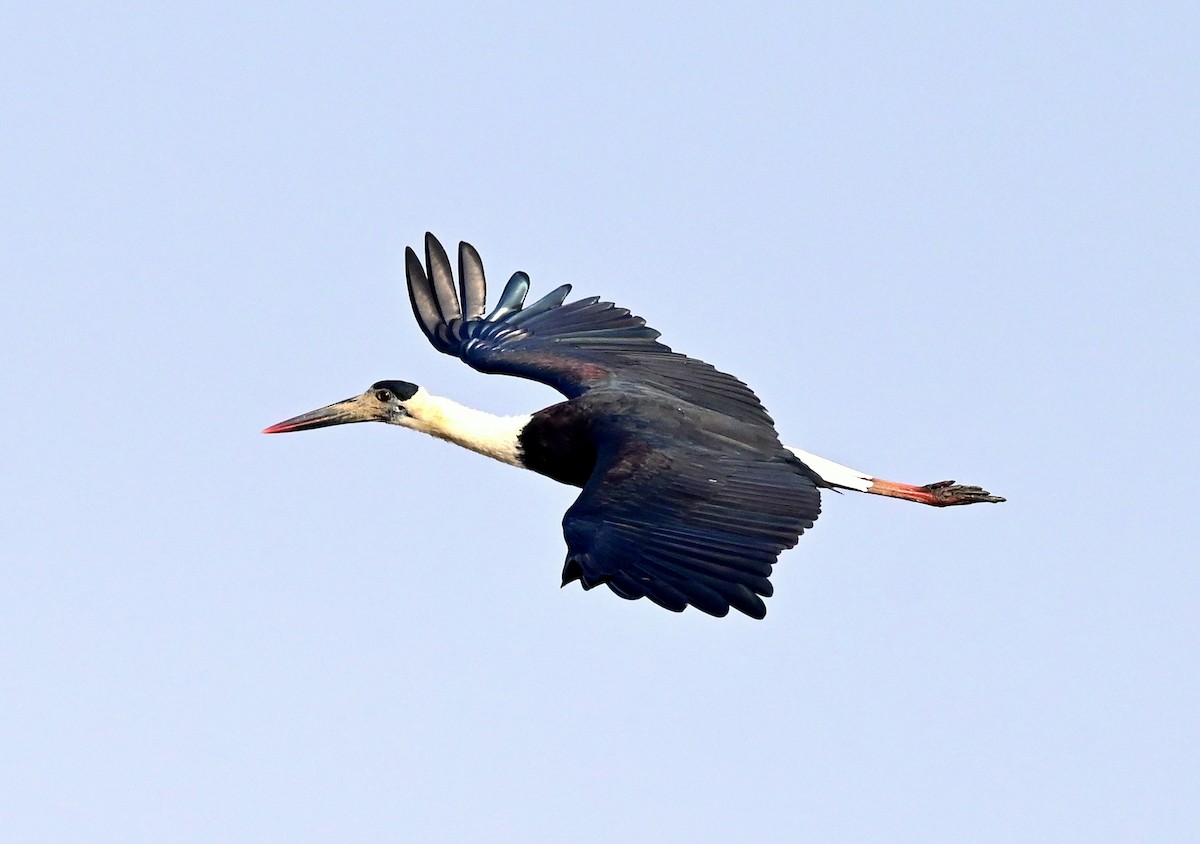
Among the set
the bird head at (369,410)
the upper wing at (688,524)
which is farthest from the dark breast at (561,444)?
the bird head at (369,410)

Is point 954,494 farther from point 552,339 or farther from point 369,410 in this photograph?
point 369,410

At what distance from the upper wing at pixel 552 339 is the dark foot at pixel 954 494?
159 cm

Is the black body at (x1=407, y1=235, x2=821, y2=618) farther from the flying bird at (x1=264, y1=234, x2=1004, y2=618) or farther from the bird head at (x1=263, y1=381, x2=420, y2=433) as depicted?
the bird head at (x1=263, y1=381, x2=420, y2=433)

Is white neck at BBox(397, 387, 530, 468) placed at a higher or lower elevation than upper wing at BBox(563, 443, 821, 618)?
higher

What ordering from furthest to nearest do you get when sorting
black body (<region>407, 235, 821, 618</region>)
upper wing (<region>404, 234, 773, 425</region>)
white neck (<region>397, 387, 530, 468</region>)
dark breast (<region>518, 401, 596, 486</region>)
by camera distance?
upper wing (<region>404, 234, 773, 425</region>)
white neck (<region>397, 387, 530, 468</region>)
dark breast (<region>518, 401, 596, 486</region>)
black body (<region>407, 235, 821, 618</region>)

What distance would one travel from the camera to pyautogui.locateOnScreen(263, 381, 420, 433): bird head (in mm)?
14281

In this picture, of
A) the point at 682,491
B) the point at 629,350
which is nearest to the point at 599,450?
the point at 682,491

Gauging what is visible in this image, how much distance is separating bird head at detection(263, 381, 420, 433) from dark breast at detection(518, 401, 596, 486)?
1.09 meters

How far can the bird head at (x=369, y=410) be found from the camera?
14.3 meters

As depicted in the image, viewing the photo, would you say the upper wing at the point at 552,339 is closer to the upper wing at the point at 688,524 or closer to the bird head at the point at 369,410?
the bird head at the point at 369,410

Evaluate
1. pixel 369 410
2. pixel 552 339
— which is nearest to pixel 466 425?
pixel 369 410

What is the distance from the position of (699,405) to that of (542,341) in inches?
69.6

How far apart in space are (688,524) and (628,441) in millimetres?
1223

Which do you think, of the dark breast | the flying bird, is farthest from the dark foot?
the dark breast
